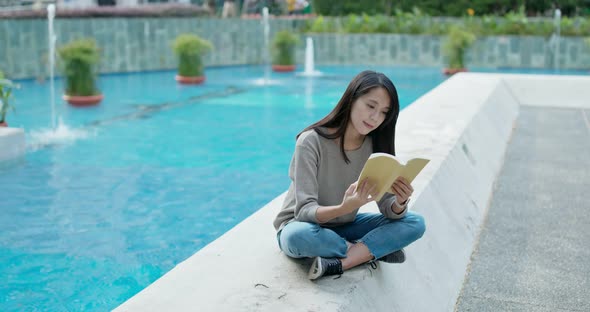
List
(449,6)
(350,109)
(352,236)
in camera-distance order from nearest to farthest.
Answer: (350,109) < (352,236) < (449,6)

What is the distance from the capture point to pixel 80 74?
12.7 metres

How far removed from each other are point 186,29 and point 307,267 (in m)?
17.8

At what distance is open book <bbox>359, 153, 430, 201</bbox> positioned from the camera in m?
2.77

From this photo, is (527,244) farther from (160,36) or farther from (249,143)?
(160,36)

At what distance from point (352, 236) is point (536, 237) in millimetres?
1962

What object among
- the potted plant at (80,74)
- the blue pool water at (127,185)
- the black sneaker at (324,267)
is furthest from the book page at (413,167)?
the potted plant at (80,74)

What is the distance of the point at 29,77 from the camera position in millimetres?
16438

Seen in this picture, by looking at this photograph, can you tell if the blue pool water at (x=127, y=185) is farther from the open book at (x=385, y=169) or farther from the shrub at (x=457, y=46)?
the shrub at (x=457, y=46)

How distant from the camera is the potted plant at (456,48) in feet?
60.8

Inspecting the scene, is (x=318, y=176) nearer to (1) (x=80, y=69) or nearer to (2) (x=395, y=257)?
(2) (x=395, y=257)

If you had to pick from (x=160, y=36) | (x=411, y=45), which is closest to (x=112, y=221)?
(x=160, y=36)

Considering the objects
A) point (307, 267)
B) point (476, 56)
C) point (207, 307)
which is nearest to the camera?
point (207, 307)

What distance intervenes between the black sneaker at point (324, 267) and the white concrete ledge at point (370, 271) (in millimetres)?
33

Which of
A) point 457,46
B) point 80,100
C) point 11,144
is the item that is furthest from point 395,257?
point 457,46
